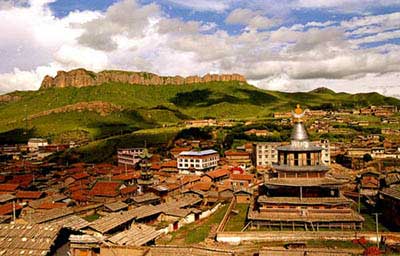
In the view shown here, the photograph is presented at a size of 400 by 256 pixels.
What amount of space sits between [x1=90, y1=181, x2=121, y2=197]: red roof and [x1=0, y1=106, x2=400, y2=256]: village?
323mm

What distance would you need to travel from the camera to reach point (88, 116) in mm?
174375

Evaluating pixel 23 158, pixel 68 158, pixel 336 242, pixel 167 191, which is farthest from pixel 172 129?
pixel 336 242

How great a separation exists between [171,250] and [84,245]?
613cm

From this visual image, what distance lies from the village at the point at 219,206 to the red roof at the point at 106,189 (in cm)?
32

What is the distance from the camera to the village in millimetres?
28312

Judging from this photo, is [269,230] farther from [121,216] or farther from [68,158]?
[68,158]

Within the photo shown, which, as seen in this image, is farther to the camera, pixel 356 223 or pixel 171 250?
pixel 356 223

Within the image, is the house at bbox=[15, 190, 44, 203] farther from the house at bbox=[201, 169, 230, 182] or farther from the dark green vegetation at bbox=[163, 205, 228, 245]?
the dark green vegetation at bbox=[163, 205, 228, 245]

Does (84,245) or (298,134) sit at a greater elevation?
(298,134)

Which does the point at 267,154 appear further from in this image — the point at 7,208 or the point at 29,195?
the point at 7,208

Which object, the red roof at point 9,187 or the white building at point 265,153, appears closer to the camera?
the red roof at point 9,187

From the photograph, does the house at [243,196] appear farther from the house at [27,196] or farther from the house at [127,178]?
the house at [27,196]

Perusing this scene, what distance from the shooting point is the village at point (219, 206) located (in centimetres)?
2831

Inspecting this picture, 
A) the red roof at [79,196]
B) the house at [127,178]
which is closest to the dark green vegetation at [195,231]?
the red roof at [79,196]
